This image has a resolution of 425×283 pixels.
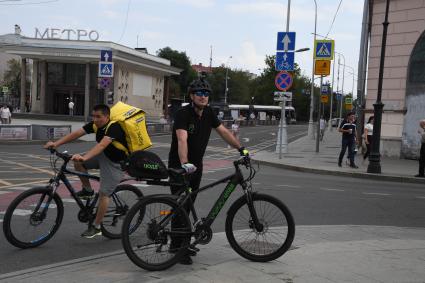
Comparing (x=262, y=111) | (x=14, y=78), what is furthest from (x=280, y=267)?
(x=14, y=78)

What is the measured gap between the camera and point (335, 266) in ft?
16.7

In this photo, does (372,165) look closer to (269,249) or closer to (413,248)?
(413,248)

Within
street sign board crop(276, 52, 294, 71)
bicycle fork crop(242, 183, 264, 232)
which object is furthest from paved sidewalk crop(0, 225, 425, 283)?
street sign board crop(276, 52, 294, 71)

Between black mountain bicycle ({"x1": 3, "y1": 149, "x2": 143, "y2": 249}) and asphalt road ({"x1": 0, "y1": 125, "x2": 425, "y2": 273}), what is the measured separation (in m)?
0.15

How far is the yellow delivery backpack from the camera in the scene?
5.78 meters

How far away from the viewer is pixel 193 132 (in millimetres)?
5312

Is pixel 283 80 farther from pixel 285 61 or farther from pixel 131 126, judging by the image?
pixel 131 126

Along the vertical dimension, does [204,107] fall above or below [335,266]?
above

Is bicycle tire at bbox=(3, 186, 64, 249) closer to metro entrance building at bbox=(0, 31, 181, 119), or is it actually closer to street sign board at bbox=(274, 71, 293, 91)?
street sign board at bbox=(274, 71, 293, 91)

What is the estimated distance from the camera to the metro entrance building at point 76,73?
50969mm

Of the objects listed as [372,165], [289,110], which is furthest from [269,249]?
[289,110]

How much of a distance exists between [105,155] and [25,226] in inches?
46.0

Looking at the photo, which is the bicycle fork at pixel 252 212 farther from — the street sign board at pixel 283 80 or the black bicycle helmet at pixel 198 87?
the street sign board at pixel 283 80

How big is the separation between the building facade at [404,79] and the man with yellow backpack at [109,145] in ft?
54.9
